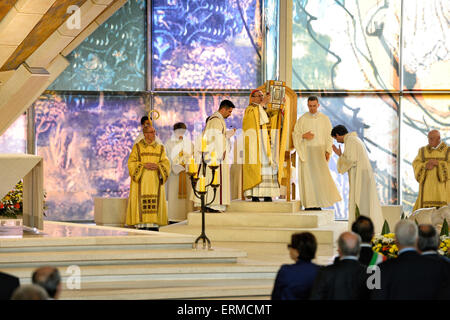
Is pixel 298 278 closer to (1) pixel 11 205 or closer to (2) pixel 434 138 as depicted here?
(1) pixel 11 205

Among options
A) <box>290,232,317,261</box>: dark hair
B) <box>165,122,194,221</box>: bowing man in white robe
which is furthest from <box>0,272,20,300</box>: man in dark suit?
<box>165,122,194,221</box>: bowing man in white robe

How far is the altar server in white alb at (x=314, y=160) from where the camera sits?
11.6 metres

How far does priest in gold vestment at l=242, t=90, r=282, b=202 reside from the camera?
36.8 feet

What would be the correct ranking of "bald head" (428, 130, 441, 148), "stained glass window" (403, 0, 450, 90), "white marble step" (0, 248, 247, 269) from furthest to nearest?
1. "stained glass window" (403, 0, 450, 90)
2. "bald head" (428, 130, 441, 148)
3. "white marble step" (0, 248, 247, 269)

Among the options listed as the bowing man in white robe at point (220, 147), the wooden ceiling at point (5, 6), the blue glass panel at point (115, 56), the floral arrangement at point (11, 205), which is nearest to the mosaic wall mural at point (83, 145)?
the blue glass panel at point (115, 56)

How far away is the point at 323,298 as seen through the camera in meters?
4.70

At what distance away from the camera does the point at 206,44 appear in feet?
51.6

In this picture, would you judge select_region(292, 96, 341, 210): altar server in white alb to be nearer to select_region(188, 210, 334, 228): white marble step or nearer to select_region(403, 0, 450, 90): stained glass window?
select_region(188, 210, 334, 228): white marble step

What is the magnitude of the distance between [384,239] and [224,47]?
9.00m

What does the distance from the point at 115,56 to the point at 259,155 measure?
541 centimetres

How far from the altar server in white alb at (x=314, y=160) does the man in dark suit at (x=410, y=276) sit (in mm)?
6774

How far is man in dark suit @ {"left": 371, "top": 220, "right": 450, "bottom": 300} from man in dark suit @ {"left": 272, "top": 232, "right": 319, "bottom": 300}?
0.39 meters
